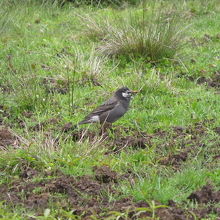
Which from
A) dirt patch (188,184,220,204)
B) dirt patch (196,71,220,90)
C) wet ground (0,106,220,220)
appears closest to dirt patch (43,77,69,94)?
wet ground (0,106,220,220)

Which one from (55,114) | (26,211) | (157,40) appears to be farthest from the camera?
(157,40)

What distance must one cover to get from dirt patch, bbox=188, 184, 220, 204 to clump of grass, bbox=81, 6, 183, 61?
5133 mm

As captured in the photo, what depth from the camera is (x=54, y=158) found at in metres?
5.99

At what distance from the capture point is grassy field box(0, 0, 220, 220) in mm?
5230

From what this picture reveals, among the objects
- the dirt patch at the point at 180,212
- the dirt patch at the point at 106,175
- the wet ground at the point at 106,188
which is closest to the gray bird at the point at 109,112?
the wet ground at the point at 106,188

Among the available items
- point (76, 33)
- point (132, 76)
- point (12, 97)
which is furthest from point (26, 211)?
point (76, 33)

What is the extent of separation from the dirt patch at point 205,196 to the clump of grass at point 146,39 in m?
5.13

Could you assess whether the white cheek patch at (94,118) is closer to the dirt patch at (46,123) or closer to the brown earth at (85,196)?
the dirt patch at (46,123)

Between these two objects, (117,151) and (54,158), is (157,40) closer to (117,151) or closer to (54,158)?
(117,151)

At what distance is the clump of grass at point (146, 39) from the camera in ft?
33.0

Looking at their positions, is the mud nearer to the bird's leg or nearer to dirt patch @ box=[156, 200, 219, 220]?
dirt patch @ box=[156, 200, 219, 220]

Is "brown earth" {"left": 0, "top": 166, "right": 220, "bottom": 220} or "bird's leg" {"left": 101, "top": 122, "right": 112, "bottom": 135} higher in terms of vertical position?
"brown earth" {"left": 0, "top": 166, "right": 220, "bottom": 220}

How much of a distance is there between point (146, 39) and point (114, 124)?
106 inches

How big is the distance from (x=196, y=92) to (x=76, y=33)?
4.30m
